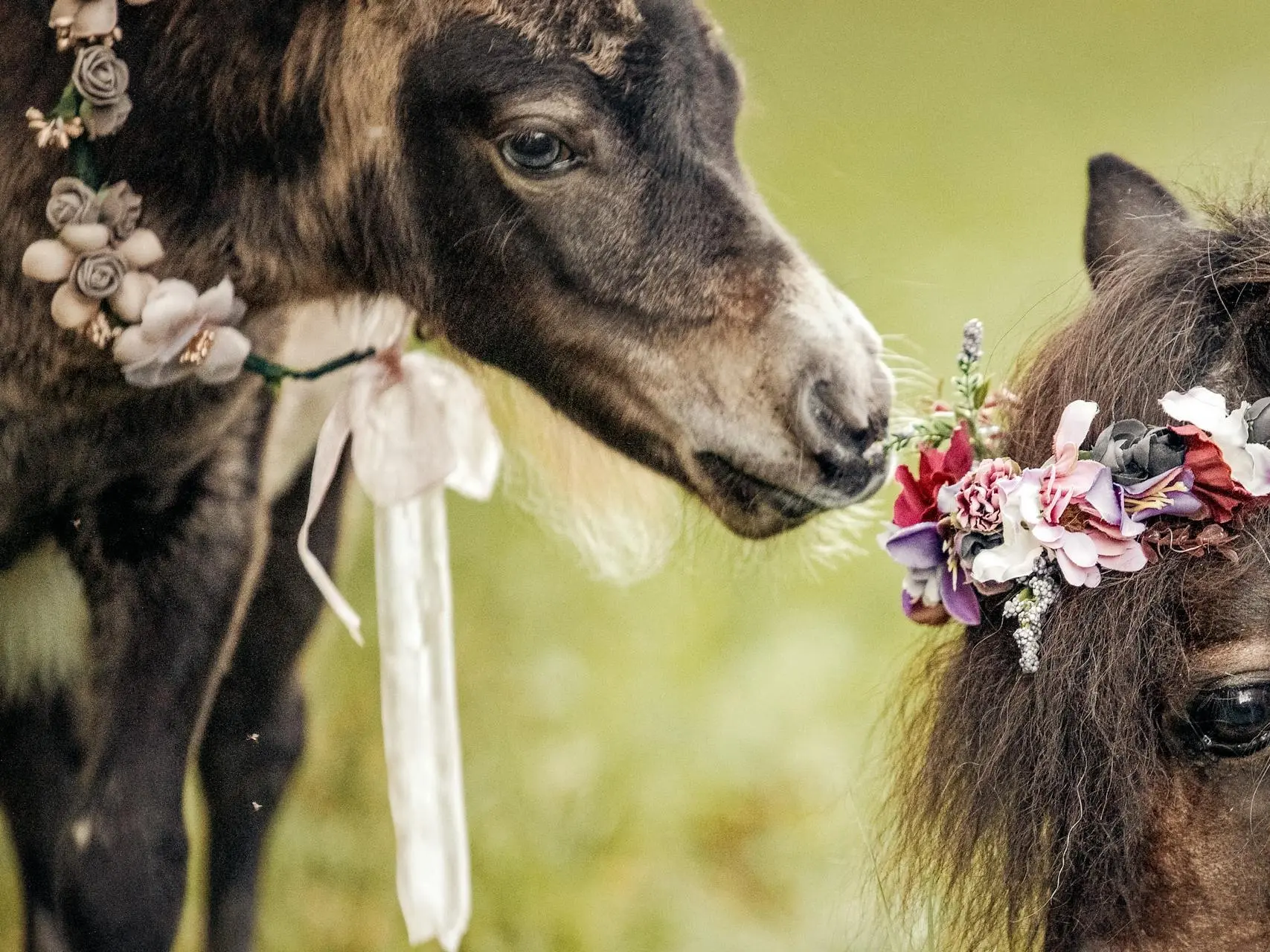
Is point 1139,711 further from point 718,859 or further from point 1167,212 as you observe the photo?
point 718,859

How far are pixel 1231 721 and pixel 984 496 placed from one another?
187mm

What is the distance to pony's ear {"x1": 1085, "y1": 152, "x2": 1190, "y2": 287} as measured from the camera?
3.05 ft

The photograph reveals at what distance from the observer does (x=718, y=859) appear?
115 cm

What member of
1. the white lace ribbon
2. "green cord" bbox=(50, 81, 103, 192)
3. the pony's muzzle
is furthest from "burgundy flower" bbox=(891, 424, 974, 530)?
"green cord" bbox=(50, 81, 103, 192)

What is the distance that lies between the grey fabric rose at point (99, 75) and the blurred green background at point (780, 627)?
44cm

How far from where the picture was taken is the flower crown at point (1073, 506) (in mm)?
732

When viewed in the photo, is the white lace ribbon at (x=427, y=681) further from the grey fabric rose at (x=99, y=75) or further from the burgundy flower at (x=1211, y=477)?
the burgundy flower at (x=1211, y=477)

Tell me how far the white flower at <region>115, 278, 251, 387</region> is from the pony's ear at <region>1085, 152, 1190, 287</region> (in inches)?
25.1

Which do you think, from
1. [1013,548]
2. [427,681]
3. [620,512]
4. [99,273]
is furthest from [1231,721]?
[99,273]

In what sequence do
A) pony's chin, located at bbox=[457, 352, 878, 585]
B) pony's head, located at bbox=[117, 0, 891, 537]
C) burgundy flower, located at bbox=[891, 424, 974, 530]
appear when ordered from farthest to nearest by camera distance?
pony's chin, located at bbox=[457, 352, 878, 585] → pony's head, located at bbox=[117, 0, 891, 537] → burgundy flower, located at bbox=[891, 424, 974, 530]

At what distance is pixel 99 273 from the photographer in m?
0.94

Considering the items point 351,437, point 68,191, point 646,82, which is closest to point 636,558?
point 351,437

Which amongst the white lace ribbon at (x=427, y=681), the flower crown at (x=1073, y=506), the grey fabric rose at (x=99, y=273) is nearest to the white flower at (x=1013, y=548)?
the flower crown at (x=1073, y=506)

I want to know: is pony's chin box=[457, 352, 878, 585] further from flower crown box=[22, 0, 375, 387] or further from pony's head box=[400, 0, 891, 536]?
flower crown box=[22, 0, 375, 387]
